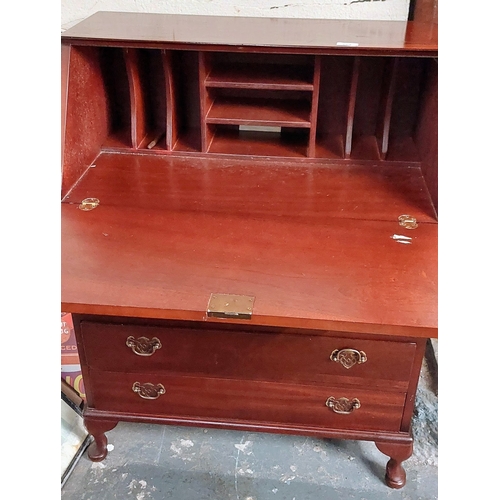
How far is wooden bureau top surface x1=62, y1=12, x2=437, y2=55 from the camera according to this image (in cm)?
121

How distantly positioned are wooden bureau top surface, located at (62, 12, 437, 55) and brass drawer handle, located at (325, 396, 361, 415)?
805 mm

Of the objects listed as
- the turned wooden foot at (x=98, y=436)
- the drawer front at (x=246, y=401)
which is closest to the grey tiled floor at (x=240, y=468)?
the turned wooden foot at (x=98, y=436)

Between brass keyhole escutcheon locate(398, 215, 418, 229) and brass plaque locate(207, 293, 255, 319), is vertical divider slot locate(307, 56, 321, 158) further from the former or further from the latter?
brass plaque locate(207, 293, 255, 319)

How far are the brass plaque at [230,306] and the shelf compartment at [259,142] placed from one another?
2.01 feet

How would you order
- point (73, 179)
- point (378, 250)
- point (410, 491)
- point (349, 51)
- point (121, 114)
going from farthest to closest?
1. point (121, 114)
2. point (410, 491)
3. point (73, 179)
4. point (349, 51)
5. point (378, 250)

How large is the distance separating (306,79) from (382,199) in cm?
37

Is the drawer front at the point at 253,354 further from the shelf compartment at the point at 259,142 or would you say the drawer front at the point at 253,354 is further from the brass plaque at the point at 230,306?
the shelf compartment at the point at 259,142

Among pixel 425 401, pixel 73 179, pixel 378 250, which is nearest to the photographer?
pixel 378 250

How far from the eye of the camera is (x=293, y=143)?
1500 mm

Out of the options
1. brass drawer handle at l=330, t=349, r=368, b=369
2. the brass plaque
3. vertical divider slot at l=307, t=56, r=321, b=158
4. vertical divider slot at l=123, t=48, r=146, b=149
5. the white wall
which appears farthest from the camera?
the white wall

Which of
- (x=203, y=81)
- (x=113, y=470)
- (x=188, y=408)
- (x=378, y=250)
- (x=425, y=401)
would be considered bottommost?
(x=113, y=470)

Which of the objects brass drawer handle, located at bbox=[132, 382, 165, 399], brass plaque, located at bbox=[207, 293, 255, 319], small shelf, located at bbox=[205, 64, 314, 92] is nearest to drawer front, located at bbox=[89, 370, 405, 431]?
brass drawer handle, located at bbox=[132, 382, 165, 399]

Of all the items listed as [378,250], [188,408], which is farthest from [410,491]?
[378,250]

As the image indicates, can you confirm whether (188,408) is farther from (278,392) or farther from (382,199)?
(382,199)
